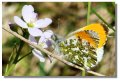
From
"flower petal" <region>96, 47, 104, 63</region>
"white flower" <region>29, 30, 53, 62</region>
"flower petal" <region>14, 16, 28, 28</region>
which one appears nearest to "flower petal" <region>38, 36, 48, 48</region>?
"white flower" <region>29, 30, 53, 62</region>

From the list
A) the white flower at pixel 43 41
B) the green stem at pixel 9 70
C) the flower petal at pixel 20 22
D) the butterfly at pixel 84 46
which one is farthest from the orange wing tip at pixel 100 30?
the green stem at pixel 9 70

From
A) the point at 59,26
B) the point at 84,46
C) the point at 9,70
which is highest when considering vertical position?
the point at 59,26

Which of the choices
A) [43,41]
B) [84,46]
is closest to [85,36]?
[84,46]

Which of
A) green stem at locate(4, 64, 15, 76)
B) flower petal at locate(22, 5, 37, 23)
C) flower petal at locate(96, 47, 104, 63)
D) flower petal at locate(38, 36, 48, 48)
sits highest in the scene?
flower petal at locate(22, 5, 37, 23)

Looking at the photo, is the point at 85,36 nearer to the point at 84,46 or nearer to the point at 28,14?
the point at 84,46

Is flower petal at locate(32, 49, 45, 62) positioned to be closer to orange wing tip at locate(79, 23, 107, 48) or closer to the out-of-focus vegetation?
the out-of-focus vegetation

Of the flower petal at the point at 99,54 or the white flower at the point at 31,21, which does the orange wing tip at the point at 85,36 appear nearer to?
the flower petal at the point at 99,54
